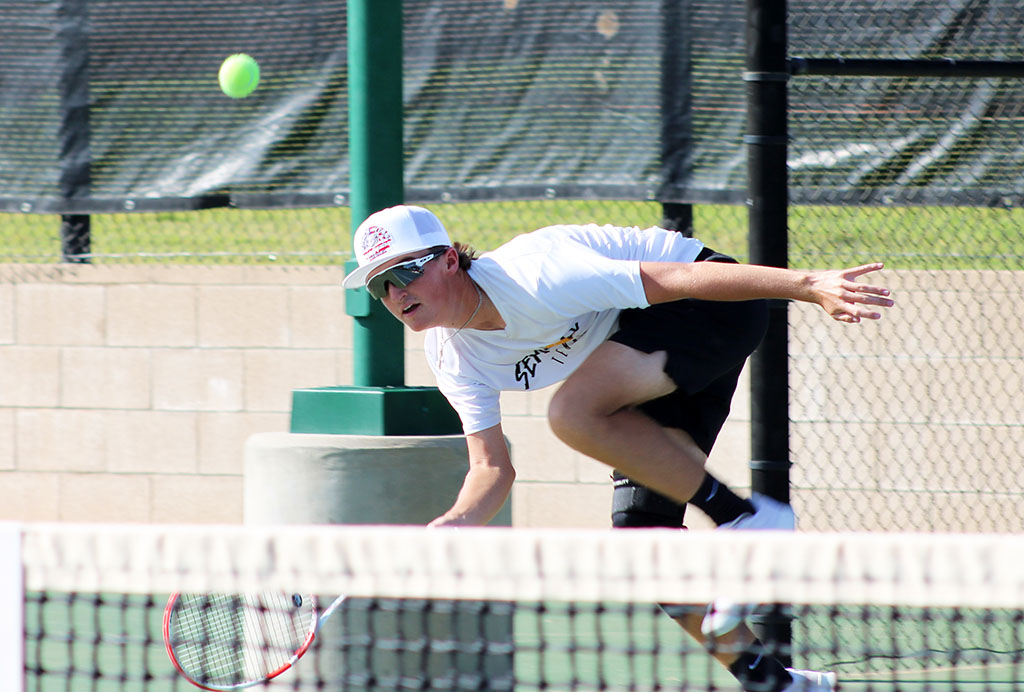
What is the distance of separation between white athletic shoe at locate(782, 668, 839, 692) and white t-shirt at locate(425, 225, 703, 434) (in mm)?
956

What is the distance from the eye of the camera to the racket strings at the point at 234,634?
140 inches

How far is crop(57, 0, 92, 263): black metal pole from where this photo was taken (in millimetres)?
6016

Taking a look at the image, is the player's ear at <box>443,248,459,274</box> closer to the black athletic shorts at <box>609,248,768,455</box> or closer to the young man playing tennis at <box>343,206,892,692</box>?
the young man playing tennis at <box>343,206,892,692</box>

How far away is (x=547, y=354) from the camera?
352cm

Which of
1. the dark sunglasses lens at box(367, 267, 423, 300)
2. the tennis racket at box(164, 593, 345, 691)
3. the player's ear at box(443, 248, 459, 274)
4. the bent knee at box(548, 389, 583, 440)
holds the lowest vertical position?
the tennis racket at box(164, 593, 345, 691)

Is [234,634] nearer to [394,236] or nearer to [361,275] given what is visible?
[361,275]

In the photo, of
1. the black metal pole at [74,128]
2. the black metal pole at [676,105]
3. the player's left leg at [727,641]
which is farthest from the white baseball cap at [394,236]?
the black metal pole at [74,128]

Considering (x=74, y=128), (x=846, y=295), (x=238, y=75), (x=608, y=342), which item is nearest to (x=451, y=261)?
(x=608, y=342)

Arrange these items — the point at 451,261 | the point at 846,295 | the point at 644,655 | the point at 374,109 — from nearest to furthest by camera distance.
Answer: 1. the point at 846,295
2. the point at 451,261
3. the point at 374,109
4. the point at 644,655

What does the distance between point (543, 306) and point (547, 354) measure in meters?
0.25

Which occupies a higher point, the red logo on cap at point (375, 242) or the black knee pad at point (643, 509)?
the red logo on cap at point (375, 242)

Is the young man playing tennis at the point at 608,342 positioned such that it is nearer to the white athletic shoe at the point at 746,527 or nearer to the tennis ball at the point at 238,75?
the white athletic shoe at the point at 746,527

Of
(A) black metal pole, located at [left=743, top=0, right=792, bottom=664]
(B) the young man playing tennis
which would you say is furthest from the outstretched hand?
(A) black metal pole, located at [left=743, top=0, right=792, bottom=664]

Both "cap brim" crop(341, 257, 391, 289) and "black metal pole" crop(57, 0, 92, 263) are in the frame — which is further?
"black metal pole" crop(57, 0, 92, 263)
